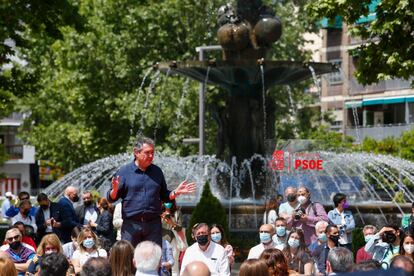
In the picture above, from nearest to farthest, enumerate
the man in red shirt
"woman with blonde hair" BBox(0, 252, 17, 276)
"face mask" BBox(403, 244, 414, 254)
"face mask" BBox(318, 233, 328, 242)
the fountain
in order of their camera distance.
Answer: "woman with blonde hair" BBox(0, 252, 17, 276) → "face mask" BBox(403, 244, 414, 254) → the man in red shirt → "face mask" BBox(318, 233, 328, 242) → the fountain

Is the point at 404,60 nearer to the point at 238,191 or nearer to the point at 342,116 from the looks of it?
the point at 238,191

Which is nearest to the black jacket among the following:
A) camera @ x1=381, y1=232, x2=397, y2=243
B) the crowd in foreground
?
the crowd in foreground

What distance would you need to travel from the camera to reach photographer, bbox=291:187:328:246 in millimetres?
15742

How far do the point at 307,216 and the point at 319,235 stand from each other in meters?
1.34

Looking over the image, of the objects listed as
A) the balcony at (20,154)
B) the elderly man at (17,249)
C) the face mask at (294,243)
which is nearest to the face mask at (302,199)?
the face mask at (294,243)

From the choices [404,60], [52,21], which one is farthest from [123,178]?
[52,21]

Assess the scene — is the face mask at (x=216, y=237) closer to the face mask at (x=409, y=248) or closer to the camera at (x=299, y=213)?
the camera at (x=299, y=213)

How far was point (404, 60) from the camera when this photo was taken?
22266 millimetres

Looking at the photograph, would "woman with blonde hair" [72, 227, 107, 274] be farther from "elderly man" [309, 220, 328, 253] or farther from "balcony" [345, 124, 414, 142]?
"balcony" [345, 124, 414, 142]

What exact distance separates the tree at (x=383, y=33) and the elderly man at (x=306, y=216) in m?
6.64

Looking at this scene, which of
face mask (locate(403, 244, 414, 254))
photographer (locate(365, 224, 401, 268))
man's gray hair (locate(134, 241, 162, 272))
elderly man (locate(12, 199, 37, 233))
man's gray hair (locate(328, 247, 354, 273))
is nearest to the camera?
man's gray hair (locate(134, 241, 162, 272))

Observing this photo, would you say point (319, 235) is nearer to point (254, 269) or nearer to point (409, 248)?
point (409, 248)

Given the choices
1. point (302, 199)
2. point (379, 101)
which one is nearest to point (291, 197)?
point (302, 199)

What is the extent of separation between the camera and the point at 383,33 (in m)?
22.7
